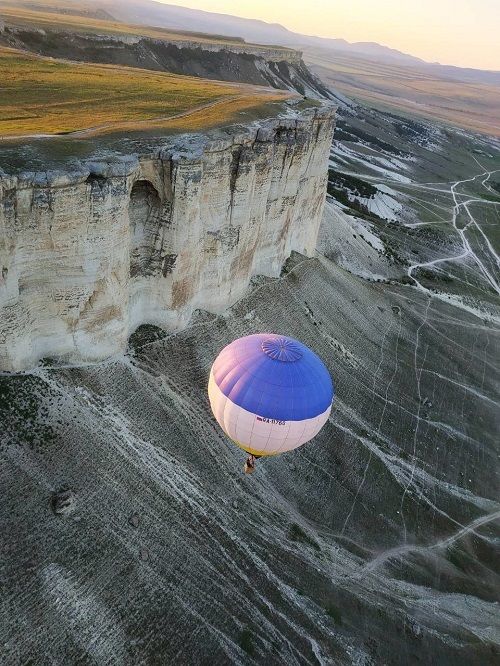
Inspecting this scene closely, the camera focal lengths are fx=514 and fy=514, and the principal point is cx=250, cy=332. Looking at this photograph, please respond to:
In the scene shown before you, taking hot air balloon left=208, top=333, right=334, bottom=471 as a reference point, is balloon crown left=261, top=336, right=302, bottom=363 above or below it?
above

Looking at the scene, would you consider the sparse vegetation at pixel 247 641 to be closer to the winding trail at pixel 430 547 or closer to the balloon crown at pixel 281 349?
the winding trail at pixel 430 547

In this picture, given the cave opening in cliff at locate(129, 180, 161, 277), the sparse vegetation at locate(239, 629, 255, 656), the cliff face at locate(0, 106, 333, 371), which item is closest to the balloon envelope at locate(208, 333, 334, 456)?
the sparse vegetation at locate(239, 629, 255, 656)

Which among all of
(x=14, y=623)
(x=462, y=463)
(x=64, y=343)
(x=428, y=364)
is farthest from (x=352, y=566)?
(x=428, y=364)

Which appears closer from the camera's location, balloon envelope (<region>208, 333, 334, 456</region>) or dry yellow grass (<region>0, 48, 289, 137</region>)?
balloon envelope (<region>208, 333, 334, 456</region>)

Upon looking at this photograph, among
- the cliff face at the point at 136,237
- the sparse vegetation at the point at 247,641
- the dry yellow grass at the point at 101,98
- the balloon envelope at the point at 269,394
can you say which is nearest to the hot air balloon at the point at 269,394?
the balloon envelope at the point at 269,394

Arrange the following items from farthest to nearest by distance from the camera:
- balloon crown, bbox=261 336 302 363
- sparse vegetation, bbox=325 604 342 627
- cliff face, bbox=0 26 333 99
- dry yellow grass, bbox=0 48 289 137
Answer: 1. cliff face, bbox=0 26 333 99
2. dry yellow grass, bbox=0 48 289 137
3. sparse vegetation, bbox=325 604 342 627
4. balloon crown, bbox=261 336 302 363

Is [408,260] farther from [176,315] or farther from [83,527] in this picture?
[83,527]

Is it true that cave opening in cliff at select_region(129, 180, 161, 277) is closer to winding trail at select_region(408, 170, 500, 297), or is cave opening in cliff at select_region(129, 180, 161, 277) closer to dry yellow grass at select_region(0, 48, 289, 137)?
dry yellow grass at select_region(0, 48, 289, 137)
